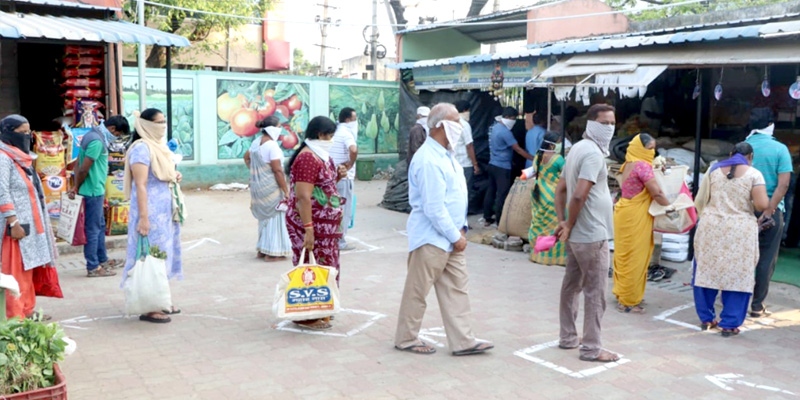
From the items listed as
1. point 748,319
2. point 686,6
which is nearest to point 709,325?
point 748,319

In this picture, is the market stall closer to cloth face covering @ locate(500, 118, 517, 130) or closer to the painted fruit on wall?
the painted fruit on wall

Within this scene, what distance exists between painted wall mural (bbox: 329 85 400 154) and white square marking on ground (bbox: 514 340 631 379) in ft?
40.3

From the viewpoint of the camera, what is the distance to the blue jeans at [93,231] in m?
7.51

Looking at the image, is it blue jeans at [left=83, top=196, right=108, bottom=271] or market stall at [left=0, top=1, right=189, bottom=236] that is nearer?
blue jeans at [left=83, top=196, right=108, bottom=271]

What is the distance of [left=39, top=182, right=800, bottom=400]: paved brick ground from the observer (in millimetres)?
4719

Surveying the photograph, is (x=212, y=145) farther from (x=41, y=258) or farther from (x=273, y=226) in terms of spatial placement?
(x=41, y=258)

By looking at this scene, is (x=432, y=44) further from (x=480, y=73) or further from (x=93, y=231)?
(x=93, y=231)

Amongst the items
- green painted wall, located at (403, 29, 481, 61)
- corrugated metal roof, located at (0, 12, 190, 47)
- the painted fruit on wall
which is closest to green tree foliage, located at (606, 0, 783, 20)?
green painted wall, located at (403, 29, 481, 61)

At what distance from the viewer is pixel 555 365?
5.16 meters

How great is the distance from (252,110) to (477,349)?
11591 mm

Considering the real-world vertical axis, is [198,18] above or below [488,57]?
above

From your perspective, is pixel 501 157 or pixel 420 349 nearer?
pixel 420 349

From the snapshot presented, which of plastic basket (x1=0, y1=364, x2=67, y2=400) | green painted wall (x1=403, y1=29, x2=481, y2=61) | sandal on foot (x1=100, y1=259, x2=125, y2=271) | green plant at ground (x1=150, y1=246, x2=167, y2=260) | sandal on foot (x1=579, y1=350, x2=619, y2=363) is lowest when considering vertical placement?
sandal on foot (x1=579, y1=350, x2=619, y2=363)

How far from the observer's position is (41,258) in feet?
18.5
